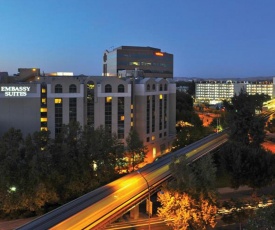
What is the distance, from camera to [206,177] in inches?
1003

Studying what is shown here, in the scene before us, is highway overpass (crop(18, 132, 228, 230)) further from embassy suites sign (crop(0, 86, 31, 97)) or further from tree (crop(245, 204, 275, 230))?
embassy suites sign (crop(0, 86, 31, 97))

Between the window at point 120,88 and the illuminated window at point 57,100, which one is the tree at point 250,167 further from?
the illuminated window at point 57,100

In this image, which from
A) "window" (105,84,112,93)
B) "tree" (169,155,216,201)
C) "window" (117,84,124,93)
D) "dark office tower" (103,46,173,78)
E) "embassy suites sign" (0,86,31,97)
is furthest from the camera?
"dark office tower" (103,46,173,78)

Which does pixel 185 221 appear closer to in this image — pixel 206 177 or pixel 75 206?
pixel 206 177

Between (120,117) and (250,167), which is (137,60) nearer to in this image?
(120,117)

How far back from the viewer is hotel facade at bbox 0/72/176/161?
50094 mm

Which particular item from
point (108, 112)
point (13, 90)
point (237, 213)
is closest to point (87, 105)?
point (108, 112)

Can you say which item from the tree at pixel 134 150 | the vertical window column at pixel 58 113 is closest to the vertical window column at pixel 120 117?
the tree at pixel 134 150

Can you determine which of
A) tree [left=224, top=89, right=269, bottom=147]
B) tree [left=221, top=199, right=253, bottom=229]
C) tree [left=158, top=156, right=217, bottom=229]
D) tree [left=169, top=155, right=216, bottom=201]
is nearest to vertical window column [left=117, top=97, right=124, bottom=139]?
tree [left=224, top=89, right=269, bottom=147]

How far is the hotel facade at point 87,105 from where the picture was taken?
50094 mm

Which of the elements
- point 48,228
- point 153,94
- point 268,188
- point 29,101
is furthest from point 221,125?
point 48,228

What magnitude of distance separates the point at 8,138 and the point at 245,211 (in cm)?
2587

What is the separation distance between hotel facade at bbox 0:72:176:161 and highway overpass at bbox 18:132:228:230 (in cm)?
1845

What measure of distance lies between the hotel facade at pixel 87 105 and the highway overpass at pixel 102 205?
18.4 m
